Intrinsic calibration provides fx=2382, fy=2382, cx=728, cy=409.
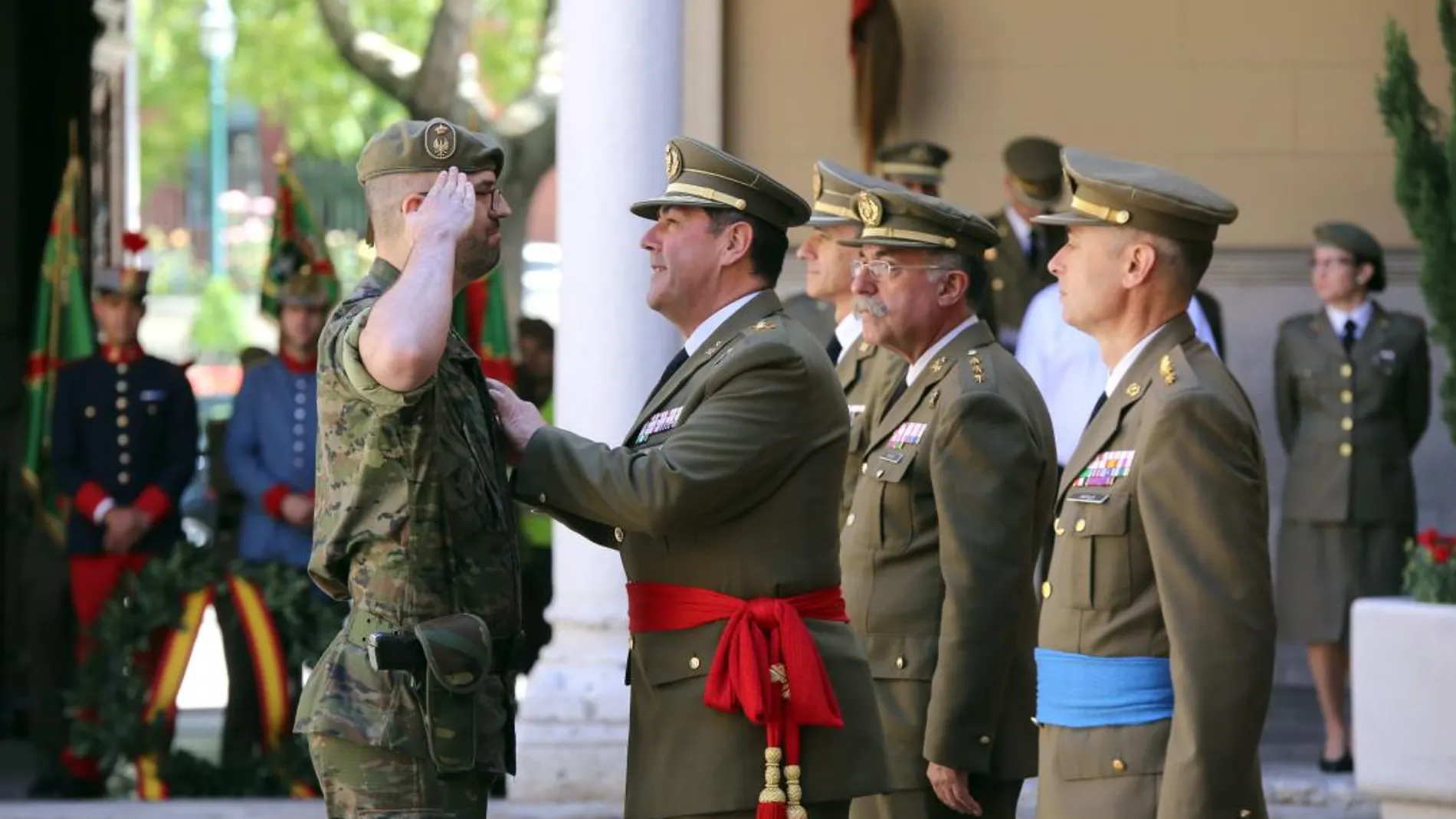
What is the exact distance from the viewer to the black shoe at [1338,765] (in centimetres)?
824

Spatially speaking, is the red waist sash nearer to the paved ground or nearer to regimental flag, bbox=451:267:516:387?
the paved ground

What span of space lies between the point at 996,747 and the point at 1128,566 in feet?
3.84

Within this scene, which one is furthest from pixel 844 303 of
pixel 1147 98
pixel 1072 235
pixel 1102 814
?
pixel 1147 98

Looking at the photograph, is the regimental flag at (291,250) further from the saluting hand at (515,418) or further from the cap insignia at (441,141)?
the cap insignia at (441,141)

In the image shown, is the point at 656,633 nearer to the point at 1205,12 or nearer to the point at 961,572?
the point at 961,572

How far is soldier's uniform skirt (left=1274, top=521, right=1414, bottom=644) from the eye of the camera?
339 inches

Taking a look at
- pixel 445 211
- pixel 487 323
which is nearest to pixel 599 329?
pixel 487 323

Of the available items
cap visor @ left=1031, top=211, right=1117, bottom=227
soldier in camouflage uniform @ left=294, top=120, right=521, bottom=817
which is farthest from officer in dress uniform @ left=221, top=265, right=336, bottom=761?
cap visor @ left=1031, top=211, right=1117, bottom=227

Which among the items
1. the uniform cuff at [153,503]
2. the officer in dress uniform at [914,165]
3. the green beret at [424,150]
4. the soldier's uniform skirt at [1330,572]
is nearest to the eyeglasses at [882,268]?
the green beret at [424,150]

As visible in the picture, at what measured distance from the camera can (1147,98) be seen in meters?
9.75

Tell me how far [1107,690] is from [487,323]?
17.1 feet

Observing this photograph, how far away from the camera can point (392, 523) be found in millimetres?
3951

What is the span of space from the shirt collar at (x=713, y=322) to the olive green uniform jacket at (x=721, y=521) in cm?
6

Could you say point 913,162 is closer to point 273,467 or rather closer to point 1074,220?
point 273,467
